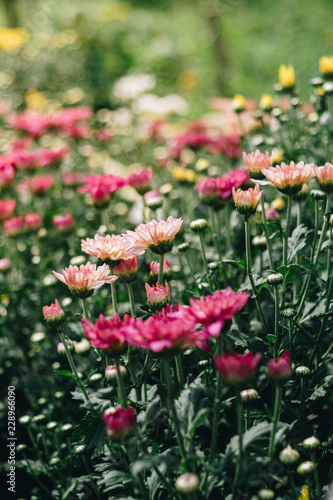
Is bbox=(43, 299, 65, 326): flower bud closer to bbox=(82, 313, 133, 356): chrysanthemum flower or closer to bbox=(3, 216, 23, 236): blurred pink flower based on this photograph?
bbox=(82, 313, 133, 356): chrysanthemum flower

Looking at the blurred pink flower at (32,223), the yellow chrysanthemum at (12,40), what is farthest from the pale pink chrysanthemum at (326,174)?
the yellow chrysanthemum at (12,40)

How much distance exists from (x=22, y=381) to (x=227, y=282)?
108 cm

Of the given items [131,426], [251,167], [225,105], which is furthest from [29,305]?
[225,105]

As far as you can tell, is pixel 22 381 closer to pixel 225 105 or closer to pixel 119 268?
pixel 119 268

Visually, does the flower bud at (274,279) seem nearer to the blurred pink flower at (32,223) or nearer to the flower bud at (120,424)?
the flower bud at (120,424)

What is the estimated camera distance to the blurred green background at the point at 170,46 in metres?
6.48

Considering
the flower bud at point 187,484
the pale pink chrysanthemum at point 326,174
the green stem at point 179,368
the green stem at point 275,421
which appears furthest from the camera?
the pale pink chrysanthemum at point 326,174

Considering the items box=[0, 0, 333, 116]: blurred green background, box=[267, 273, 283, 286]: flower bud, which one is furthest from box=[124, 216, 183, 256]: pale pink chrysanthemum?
box=[0, 0, 333, 116]: blurred green background

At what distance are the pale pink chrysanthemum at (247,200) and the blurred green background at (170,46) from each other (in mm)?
4575

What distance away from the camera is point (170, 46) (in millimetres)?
8070

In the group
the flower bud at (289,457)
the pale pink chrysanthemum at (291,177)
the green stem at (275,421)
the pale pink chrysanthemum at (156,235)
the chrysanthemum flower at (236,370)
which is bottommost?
the flower bud at (289,457)

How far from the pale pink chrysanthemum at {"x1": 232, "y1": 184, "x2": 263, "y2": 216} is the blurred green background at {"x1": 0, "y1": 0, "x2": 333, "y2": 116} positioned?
15.0 feet

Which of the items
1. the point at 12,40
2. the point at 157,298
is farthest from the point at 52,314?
the point at 12,40

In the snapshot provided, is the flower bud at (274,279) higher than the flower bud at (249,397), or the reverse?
the flower bud at (274,279)
